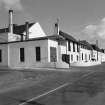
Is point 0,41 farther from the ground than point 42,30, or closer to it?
closer to it

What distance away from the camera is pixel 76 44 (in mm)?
53438

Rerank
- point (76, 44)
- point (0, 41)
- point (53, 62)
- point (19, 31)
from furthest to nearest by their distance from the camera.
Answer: point (76, 44)
point (19, 31)
point (0, 41)
point (53, 62)

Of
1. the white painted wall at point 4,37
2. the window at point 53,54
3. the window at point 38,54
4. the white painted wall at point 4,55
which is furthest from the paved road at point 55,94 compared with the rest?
the white painted wall at point 4,37

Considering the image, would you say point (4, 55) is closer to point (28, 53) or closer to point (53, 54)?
point (28, 53)

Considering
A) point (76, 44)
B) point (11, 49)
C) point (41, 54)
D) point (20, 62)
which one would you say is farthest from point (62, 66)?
point (76, 44)

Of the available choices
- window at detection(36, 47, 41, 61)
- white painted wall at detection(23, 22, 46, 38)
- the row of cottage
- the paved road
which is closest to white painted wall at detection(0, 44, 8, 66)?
the row of cottage

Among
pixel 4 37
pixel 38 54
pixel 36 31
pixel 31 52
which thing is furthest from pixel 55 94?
pixel 36 31

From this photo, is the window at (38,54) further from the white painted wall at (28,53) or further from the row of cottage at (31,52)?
the white painted wall at (28,53)

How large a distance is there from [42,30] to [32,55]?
2215cm

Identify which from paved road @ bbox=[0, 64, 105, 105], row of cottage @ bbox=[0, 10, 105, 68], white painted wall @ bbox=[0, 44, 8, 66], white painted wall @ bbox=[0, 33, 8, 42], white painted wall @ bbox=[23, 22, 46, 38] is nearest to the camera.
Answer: paved road @ bbox=[0, 64, 105, 105]

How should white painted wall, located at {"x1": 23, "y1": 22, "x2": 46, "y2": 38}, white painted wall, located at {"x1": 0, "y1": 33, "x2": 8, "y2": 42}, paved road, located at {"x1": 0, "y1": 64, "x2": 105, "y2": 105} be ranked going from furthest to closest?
white painted wall, located at {"x1": 23, "y1": 22, "x2": 46, "y2": 38} → white painted wall, located at {"x1": 0, "y1": 33, "x2": 8, "y2": 42} → paved road, located at {"x1": 0, "y1": 64, "x2": 105, "y2": 105}

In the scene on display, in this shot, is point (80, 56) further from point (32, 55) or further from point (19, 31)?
point (32, 55)

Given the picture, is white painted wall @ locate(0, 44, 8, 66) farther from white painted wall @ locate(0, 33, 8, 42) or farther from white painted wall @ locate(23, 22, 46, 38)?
white painted wall @ locate(23, 22, 46, 38)

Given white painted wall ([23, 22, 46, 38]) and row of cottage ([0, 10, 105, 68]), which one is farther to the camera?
white painted wall ([23, 22, 46, 38])
